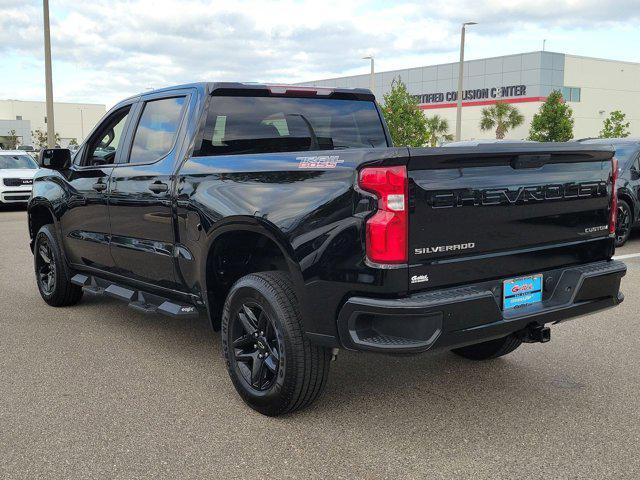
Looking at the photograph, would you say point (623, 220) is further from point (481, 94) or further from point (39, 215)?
point (481, 94)

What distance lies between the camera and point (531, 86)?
59.2 m

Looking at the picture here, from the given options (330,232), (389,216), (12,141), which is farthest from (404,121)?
(12,141)

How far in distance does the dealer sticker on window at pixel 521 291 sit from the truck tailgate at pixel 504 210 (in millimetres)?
53

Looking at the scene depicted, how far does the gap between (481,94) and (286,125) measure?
203 feet

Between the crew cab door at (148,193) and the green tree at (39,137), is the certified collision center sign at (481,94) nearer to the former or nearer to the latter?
the green tree at (39,137)

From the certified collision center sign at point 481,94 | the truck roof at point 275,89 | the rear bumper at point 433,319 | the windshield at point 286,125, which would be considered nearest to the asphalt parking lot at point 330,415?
the rear bumper at point 433,319

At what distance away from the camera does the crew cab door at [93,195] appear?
534 centimetres

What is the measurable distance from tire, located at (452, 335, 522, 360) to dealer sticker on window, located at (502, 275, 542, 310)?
92 cm

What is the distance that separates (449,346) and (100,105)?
137m

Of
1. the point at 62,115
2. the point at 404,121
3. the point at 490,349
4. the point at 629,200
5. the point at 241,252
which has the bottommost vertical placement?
the point at 490,349

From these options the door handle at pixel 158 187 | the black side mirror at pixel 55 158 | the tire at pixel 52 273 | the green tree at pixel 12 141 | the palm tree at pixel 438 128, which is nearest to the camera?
the door handle at pixel 158 187

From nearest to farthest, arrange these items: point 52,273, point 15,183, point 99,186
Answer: point 99,186
point 52,273
point 15,183

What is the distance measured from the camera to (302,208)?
342 centimetres

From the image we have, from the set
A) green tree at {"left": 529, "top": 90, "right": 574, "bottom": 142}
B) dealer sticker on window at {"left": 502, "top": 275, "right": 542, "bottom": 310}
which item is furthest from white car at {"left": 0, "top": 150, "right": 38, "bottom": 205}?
green tree at {"left": 529, "top": 90, "right": 574, "bottom": 142}
